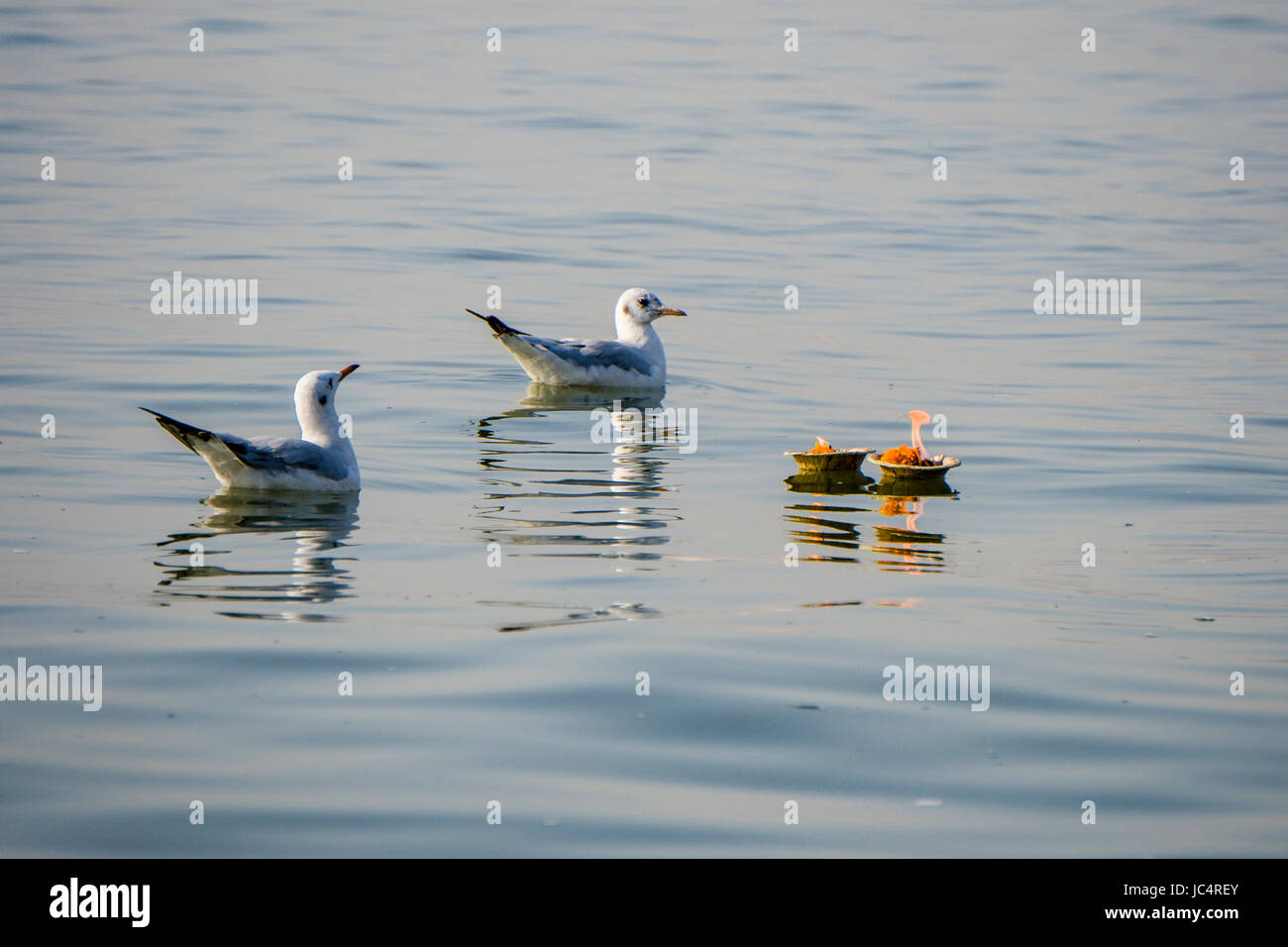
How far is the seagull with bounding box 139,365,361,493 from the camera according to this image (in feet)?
39.6

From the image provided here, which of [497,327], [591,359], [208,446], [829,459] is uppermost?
[497,327]

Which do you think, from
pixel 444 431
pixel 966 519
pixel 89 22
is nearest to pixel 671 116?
pixel 89 22

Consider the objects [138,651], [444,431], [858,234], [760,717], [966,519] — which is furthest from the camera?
[858,234]

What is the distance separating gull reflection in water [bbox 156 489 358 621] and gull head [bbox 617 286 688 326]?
248 inches

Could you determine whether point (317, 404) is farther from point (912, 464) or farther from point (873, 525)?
point (912, 464)

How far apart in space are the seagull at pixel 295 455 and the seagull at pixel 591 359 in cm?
428

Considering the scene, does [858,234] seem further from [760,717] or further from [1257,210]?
[760,717]

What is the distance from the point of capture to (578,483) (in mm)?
13234

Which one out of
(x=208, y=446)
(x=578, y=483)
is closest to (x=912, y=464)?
(x=578, y=483)

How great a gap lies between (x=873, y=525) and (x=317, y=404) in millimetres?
4186

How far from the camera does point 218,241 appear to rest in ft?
81.6

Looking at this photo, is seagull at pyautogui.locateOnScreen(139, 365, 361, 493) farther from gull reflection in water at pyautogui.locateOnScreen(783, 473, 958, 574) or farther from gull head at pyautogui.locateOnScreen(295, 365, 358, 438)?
gull reflection in water at pyautogui.locateOnScreen(783, 473, 958, 574)

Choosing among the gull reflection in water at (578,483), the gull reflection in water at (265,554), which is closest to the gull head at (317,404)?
the gull reflection in water at (265,554)
